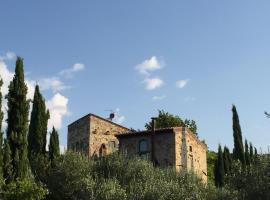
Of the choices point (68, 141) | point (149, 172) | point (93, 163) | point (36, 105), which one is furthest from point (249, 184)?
point (68, 141)

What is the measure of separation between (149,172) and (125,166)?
195 cm

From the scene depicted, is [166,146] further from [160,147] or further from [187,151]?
[187,151]

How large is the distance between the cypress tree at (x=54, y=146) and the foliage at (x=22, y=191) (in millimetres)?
9920

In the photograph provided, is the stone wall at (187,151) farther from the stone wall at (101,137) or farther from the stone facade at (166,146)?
the stone wall at (101,137)

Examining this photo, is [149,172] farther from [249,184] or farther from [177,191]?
[249,184]

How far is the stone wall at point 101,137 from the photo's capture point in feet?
166

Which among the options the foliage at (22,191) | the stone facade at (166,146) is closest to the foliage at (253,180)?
the foliage at (22,191)

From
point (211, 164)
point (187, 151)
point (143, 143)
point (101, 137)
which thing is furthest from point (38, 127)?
point (211, 164)

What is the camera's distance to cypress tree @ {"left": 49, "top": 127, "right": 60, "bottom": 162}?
36.1 m

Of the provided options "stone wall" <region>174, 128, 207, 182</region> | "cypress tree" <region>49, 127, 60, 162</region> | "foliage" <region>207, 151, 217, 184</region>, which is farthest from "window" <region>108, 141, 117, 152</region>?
"foliage" <region>207, 151, 217, 184</region>

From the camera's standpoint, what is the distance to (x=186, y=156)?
47062 millimetres

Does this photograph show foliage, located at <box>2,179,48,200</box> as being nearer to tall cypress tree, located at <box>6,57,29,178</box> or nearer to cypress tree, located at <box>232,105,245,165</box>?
→ tall cypress tree, located at <box>6,57,29,178</box>

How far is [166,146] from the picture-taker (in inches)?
1823

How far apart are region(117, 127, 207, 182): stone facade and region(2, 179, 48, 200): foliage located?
67.5ft
